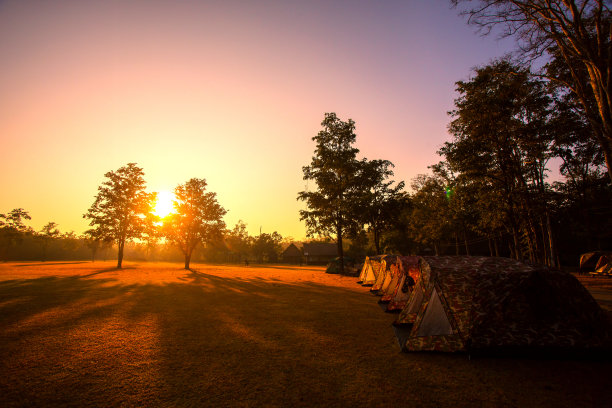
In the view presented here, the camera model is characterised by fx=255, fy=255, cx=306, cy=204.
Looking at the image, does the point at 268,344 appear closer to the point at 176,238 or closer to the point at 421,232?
the point at 176,238

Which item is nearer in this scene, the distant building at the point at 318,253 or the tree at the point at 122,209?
the tree at the point at 122,209

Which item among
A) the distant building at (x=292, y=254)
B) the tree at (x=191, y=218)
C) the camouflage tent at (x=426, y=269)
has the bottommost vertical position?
the distant building at (x=292, y=254)

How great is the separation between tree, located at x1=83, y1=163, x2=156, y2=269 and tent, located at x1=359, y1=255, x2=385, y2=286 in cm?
3131

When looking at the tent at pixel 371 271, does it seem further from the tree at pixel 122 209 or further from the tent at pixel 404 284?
the tree at pixel 122 209

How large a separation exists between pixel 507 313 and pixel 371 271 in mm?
12698

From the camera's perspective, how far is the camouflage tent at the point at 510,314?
5.29 metres

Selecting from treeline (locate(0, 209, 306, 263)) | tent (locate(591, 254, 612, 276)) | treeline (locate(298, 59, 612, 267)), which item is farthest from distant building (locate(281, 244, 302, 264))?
tent (locate(591, 254, 612, 276))

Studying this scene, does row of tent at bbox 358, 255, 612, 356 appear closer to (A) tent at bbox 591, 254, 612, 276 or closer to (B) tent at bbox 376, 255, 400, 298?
(B) tent at bbox 376, 255, 400, 298

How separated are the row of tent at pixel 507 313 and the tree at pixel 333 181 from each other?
18.6 meters

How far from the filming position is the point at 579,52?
9.84m

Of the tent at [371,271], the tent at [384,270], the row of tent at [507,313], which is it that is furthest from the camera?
the tent at [371,271]

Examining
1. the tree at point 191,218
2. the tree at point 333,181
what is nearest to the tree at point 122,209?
the tree at point 191,218

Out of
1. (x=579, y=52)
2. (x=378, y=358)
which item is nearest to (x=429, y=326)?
(x=378, y=358)

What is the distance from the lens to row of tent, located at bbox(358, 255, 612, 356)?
529cm
